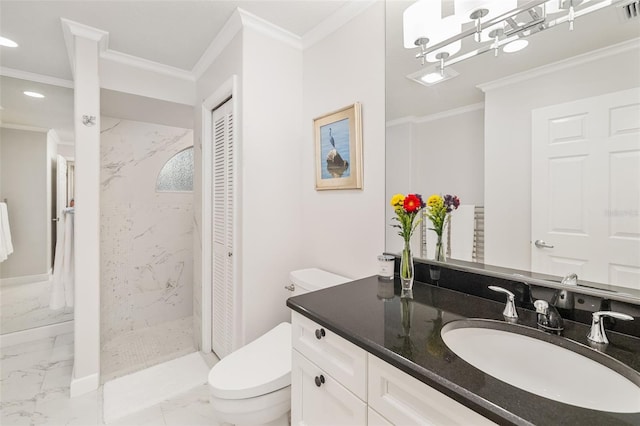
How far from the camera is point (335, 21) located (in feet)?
5.78

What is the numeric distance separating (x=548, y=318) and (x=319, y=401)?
0.76m

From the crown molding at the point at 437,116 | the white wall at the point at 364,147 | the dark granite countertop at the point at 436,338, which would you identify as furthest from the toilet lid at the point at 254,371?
the crown molding at the point at 437,116

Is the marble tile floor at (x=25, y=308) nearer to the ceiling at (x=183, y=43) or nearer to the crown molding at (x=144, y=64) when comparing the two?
the ceiling at (x=183, y=43)

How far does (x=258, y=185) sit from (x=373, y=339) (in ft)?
4.17

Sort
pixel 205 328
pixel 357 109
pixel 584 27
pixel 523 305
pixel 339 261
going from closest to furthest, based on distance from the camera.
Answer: pixel 584 27 < pixel 523 305 < pixel 357 109 < pixel 339 261 < pixel 205 328

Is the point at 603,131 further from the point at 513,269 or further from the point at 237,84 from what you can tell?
the point at 237,84

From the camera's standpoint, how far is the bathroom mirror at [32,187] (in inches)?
100

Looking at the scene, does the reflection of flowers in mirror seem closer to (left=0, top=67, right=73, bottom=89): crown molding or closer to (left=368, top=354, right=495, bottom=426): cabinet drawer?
(left=368, top=354, right=495, bottom=426): cabinet drawer

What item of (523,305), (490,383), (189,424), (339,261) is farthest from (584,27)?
(189,424)

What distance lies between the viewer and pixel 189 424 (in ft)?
5.58

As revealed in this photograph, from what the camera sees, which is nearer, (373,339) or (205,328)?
(373,339)

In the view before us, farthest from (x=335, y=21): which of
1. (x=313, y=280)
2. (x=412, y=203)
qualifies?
(x=313, y=280)

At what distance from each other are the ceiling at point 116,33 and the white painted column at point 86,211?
0.64 ft

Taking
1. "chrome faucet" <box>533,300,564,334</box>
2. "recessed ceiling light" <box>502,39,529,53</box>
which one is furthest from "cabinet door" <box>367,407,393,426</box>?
"recessed ceiling light" <box>502,39,529,53</box>
